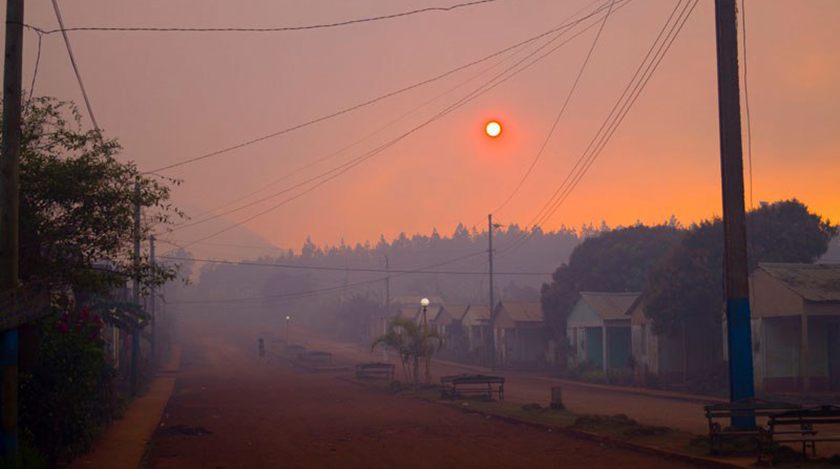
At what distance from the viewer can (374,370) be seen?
172ft

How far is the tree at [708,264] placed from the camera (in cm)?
3972

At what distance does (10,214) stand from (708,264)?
34.0 m

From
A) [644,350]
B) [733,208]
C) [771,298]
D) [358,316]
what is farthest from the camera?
[358,316]

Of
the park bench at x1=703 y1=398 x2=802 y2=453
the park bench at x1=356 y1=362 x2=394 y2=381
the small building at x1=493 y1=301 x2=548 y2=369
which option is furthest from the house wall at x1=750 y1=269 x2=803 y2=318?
the small building at x1=493 y1=301 x2=548 y2=369

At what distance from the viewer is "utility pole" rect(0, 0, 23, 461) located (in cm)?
1170

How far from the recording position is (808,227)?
138 ft

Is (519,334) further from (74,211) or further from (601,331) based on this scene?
(74,211)

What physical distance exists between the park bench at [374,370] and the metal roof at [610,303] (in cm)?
1203

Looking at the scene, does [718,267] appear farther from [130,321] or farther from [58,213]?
[58,213]

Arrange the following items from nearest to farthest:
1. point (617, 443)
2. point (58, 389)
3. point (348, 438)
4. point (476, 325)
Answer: point (58, 389) → point (617, 443) → point (348, 438) → point (476, 325)

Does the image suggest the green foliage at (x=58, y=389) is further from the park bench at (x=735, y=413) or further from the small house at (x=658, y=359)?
the small house at (x=658, y=359)

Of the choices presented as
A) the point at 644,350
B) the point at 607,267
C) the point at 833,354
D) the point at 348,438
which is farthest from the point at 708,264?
the point at 348,438

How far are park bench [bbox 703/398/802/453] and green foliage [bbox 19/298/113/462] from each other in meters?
10.8

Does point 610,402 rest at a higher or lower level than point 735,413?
lower
